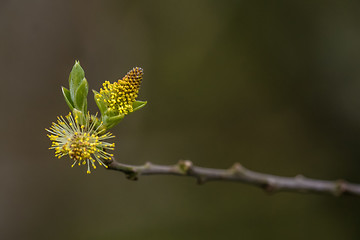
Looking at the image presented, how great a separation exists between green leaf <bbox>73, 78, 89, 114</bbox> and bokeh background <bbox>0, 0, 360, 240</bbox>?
1378 millimetres

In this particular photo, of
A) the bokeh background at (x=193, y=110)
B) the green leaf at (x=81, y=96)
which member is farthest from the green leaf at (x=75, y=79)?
the bokeh background at (x=193, y=110)

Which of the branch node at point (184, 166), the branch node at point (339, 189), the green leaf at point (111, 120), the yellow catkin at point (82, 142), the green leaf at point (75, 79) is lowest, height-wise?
the branch node at point (184, 166)

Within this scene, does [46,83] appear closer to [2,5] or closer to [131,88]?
[2,5]

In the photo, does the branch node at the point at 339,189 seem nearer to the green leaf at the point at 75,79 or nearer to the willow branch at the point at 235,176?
the willow branch at the point at 235,176

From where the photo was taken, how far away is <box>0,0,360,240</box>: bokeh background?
2.23 metres

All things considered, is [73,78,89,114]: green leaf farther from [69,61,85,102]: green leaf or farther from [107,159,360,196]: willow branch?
[107,159,360,196]: willow branch

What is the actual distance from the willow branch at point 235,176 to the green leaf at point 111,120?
12 cm

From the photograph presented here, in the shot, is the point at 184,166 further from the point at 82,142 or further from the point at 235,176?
the point at 82,142

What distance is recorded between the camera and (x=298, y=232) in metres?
2.20

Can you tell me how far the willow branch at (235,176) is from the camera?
0.77 m

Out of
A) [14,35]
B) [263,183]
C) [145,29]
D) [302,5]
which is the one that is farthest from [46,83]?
[263,183]

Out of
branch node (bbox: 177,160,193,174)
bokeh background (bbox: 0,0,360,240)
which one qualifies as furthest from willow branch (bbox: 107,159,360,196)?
bokeh background (bbox: 0,0,360,240)

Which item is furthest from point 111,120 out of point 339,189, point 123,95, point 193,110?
point 193,110

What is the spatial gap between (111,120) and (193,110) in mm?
1546
